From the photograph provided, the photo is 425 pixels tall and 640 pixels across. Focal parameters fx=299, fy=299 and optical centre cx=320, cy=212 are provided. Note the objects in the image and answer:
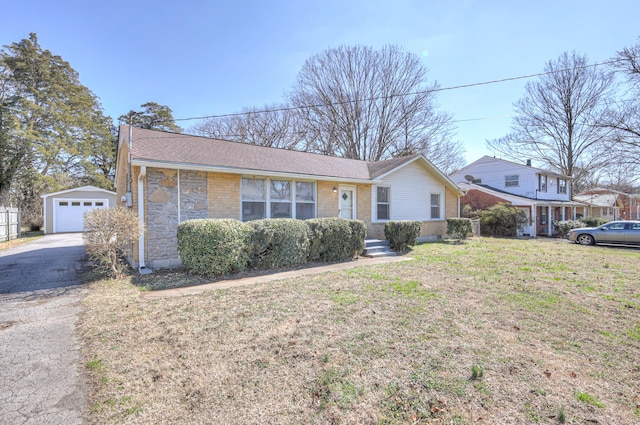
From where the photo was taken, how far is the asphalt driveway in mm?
2527

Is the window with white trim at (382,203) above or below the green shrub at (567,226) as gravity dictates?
above

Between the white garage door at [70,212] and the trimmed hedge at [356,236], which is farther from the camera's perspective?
the white garage door at [70,212]

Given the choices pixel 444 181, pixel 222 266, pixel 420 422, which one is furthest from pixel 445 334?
pixel 444 181

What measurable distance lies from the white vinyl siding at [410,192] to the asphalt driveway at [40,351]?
10507mm

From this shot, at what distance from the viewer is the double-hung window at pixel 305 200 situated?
11.0 metres

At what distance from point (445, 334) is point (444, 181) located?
1295cm

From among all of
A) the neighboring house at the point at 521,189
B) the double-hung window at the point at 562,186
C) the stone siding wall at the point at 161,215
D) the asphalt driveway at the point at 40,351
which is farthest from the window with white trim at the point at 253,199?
the double-hung window at the point at 562,186

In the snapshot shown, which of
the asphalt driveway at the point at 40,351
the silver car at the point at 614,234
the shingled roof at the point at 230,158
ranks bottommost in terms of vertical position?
the asphalt driveway at the point at 40,351

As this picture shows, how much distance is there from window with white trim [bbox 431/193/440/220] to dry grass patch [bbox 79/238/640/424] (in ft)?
30.4

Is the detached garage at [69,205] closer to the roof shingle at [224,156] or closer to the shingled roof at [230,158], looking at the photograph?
the shingled roof at [230,158]

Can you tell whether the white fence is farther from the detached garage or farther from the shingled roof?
the shingled roof

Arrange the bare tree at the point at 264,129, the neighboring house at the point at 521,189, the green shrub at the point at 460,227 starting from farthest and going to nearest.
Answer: the bare tree at the point at 264,129 < the neighboring house at the point at 521,189 < the green shrub at the point at 460,227

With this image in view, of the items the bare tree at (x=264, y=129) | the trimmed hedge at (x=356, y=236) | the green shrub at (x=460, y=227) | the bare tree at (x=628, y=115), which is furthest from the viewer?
the bare tree at (x=264, y=129)

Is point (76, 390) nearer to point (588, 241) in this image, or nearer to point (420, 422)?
point (420, 422)
